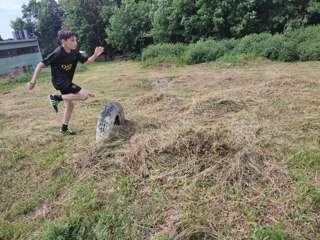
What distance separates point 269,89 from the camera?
5.50 metres

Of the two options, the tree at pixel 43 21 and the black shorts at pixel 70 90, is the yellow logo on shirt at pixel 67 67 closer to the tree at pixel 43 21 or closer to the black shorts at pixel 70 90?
the black shorts at pixel 70 90

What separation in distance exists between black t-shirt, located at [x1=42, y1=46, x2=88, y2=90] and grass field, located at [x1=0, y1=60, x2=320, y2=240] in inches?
31.6

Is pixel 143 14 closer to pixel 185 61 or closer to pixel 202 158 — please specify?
pixel 185 61

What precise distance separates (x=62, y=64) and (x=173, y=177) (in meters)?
2.17

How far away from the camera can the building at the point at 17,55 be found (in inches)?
731

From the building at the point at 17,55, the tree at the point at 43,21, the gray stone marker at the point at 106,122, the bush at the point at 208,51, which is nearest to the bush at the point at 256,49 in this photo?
the bush at the point at 208,51

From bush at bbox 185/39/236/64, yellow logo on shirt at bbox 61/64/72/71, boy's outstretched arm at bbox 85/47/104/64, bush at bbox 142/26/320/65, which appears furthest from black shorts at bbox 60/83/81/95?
bush at bbox 185/39/236/64

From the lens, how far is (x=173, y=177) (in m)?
2.61

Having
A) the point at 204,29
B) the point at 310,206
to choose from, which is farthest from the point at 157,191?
the point at 204,29

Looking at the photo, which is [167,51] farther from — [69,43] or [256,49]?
[69,43]

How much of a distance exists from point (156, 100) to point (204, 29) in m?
9.95

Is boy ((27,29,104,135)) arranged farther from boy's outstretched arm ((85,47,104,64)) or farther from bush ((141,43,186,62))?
bush ((141,43,186,62))

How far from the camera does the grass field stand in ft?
6.86

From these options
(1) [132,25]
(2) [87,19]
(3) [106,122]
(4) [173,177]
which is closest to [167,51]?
(1) [132,25]
